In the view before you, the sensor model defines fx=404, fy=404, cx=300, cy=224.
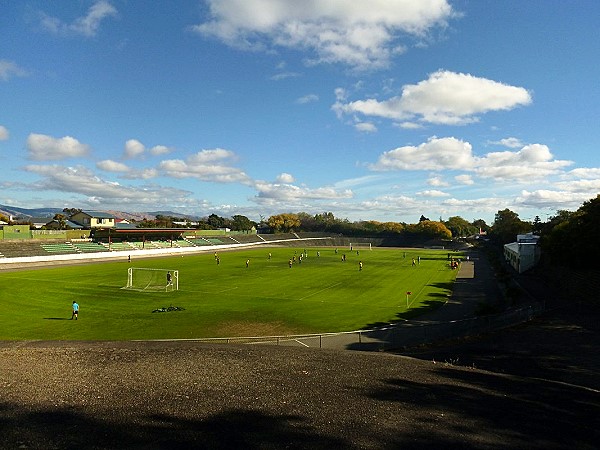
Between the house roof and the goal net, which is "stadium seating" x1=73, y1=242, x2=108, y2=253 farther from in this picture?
the house roof

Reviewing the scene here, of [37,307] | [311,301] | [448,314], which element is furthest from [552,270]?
[37,307]

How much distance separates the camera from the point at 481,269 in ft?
223

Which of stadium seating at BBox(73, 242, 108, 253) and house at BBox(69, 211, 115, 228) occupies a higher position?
house at BBox(69, 211, 115, 228)

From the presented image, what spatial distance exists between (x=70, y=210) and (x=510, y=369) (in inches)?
8096

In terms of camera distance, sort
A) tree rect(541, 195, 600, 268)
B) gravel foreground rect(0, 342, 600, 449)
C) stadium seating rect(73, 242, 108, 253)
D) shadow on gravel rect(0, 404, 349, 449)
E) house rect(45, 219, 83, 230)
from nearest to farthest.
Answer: shadow on gravel rect(0, 404, 349, 449) → gravel foreground rect(0, 342, 600, 449) → tree rect(541, 195, 600, 268) → stadium seating rect(73, 242, 108, 253) → house rect(45, 219, 83, 230)

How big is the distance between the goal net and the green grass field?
1.38 m

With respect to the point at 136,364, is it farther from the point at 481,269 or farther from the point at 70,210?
the point at 70,210

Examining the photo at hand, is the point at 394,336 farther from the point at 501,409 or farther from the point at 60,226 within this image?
the point at 60,226

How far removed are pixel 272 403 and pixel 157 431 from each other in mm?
3550

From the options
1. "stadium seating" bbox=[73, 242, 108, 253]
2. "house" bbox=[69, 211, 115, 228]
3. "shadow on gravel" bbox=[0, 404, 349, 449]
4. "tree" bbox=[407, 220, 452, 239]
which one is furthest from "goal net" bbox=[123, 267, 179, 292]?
"tree" bbox=[407, 220, 452, 239]

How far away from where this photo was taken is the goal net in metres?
44.2

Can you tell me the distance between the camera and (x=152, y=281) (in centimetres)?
4853

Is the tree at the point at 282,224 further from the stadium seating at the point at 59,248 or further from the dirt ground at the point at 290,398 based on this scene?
the dirt ground at the point at 290,398

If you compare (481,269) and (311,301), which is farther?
(481,269)
